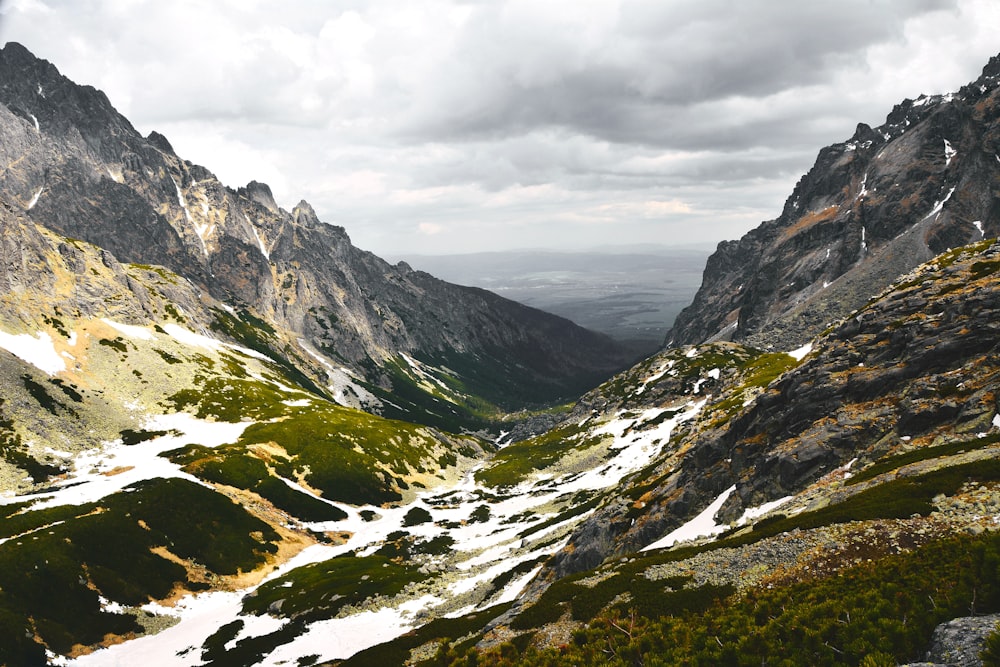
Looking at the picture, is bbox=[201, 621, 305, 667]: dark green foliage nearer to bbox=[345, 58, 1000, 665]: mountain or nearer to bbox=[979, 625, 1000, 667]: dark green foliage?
bbox=[345, 58, 1000, 665]: mountain

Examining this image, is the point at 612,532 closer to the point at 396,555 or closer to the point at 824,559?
the point at 824,559

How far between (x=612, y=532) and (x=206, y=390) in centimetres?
13717

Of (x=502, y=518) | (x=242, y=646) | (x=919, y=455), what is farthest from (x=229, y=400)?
(x=919, y=455)

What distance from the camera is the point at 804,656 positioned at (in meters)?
16.7

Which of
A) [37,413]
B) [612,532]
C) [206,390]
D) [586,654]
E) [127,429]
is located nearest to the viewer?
[586,654]

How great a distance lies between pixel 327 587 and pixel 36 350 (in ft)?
367

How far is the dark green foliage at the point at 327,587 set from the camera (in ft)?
205

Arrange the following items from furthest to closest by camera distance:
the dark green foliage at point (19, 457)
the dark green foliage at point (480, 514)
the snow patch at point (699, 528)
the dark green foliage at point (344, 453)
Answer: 1. the dark green foliage at point (344, 453)
2. the dark green foliage at point (480, 514)
3. the dark green foliage at point (19, 457)
4. the snow patch at point (699, 528)

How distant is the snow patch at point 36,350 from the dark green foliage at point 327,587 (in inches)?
3509

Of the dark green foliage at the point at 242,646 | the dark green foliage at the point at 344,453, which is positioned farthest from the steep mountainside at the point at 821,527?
the dark green foliage at the point at 344,453

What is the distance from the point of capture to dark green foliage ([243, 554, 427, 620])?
62.6 meters

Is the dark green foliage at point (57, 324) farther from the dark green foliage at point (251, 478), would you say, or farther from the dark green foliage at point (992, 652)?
the dark green foliage at point (992, 652)

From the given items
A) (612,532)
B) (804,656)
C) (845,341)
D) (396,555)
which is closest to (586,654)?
(804,656)

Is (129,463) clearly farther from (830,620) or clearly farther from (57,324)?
(830,620)
